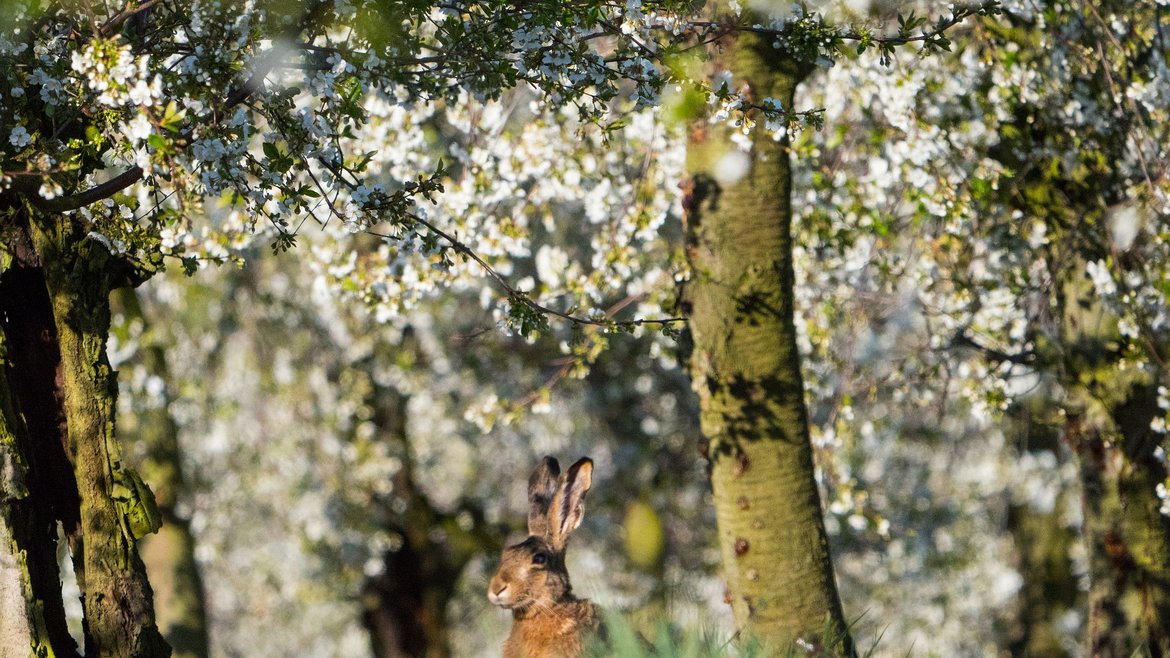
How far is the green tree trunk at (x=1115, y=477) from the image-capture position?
9.05m

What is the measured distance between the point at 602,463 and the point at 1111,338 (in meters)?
12.1

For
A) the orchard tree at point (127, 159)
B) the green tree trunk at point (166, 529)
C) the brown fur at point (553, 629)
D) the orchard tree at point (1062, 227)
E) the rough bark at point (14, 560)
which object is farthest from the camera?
the green tree trunk at point (166, 529)

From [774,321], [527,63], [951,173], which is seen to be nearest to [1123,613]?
[951,173]

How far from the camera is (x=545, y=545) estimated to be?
7.34m

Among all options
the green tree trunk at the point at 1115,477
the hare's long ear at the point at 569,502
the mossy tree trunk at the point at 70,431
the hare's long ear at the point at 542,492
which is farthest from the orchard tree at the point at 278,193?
the green tree trunk at the point at 1115,477

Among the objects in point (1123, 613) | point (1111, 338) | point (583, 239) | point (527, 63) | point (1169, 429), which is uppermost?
point (583, 239)

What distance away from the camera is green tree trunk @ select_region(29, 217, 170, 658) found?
5586mm

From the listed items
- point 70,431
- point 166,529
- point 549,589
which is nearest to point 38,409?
point 70,431

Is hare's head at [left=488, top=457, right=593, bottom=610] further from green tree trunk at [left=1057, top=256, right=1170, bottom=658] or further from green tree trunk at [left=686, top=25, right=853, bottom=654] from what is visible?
green tree trunk at [left=1057, top=256, right=1170, bottom=658]

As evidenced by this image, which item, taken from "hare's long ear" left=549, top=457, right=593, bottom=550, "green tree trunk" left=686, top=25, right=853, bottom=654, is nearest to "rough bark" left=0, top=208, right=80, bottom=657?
"hare's long ear" left=549, top=457, right=593, bottom=550

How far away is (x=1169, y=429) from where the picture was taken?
780 centimetres

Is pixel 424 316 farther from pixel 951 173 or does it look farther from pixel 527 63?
pixel 527 63

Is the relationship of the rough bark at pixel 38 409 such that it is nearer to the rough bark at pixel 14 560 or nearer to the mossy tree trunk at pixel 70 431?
the mossy tree trunk at pixel 70 431

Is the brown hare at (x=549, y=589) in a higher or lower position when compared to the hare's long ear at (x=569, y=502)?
lower
